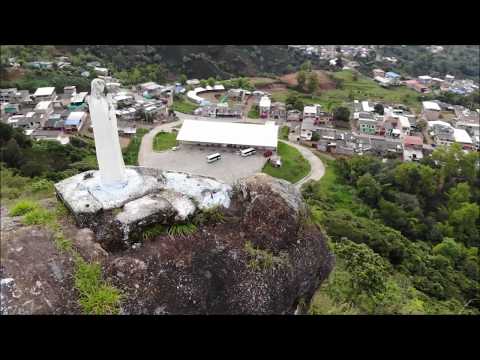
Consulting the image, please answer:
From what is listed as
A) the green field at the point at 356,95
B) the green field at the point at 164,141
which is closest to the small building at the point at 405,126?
the green field at the point at 356,95

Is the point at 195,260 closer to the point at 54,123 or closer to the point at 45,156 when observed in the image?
the point at 45,156

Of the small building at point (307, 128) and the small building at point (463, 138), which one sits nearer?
the small building at point (307, 128)

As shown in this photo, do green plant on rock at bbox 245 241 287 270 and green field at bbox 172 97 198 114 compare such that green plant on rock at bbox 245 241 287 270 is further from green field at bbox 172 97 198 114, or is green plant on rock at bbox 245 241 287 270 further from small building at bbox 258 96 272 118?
small building at bbox 258 96 272 118

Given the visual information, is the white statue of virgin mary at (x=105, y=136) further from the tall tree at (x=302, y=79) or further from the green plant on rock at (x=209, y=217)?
the tall tree at (x=302, y=79)

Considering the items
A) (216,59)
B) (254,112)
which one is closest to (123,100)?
(254,112)

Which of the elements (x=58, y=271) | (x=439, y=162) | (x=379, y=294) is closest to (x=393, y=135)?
(x=439, y=162)

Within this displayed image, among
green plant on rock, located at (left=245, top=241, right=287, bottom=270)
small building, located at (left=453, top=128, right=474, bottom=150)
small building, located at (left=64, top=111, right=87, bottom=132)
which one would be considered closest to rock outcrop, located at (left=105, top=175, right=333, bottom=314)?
green plant on rock, located at (left=245, top=241, right=287, bottom=270)

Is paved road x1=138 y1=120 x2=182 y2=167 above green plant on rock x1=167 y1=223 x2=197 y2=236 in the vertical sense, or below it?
below
